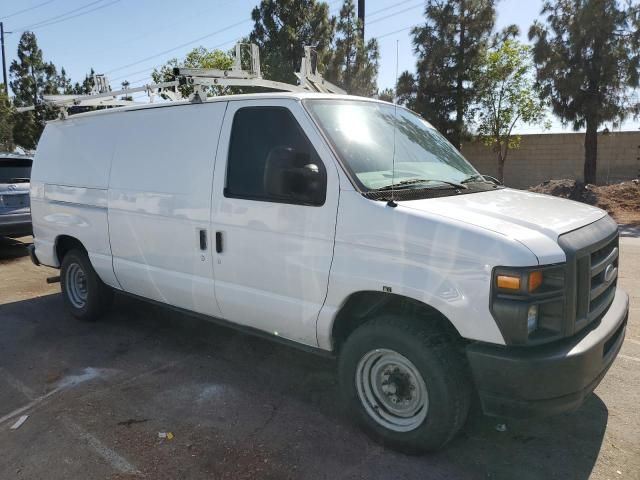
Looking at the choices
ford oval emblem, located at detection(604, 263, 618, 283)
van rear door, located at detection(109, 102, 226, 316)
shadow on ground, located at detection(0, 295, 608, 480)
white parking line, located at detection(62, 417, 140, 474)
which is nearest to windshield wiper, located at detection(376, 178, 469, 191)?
ford oval emblem, located at detection(604, 263, 618, 283)

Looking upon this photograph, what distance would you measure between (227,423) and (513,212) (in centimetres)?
231

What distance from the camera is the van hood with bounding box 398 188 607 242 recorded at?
111 inches

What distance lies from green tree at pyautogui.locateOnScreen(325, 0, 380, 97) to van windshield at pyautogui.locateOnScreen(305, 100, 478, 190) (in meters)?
21.7

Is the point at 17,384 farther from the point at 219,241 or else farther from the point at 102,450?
the point at 219,241

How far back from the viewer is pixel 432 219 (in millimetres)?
2885

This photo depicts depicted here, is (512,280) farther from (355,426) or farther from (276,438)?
(276,438)

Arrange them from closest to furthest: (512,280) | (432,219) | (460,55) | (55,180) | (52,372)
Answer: (512,280)
(432,219)
(52,372)
(55,180)
(460,55)

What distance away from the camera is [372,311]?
10.9 feet

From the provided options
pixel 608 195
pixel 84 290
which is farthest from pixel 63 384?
pixel 608 195

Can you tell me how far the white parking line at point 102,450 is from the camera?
308 centimetres

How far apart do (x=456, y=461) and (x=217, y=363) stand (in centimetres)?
227

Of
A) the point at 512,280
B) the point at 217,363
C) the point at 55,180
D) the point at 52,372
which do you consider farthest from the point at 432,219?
the point at 55,180

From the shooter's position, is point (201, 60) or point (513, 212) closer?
point (513, 212)

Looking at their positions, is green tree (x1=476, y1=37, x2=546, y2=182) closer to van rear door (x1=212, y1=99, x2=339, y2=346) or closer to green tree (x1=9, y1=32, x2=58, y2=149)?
van rear door (x1=212, y1=99, x2=339, y2=346)
